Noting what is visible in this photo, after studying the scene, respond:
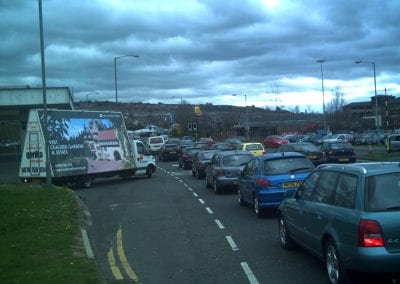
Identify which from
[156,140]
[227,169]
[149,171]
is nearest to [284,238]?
[227,169]

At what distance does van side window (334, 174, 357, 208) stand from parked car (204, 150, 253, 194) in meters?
12.6

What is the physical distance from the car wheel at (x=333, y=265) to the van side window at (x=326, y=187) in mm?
641

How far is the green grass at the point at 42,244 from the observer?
7.54 meters

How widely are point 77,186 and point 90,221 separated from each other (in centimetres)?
1258

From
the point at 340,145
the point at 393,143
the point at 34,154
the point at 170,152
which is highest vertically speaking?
the point at 34,154

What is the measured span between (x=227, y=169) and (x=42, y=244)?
1081 centimetres

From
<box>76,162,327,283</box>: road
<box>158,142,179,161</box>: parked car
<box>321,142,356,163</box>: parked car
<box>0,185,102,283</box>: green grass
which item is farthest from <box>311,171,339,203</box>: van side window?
<box>158,142,179,161</box>: parked car

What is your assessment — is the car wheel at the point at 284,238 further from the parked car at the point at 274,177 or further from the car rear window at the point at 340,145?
the car rear window at the point at 340,145

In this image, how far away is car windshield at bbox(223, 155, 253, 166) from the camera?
2031cm

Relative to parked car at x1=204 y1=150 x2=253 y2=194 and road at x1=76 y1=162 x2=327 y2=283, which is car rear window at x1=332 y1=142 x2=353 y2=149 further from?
road at x1=76 y1=162 x2=327 y2=283

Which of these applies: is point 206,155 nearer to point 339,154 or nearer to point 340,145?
point 339,154

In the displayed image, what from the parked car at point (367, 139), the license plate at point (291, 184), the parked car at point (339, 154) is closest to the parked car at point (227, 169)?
the license plate at point (291, 184)

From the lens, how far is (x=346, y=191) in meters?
6.88

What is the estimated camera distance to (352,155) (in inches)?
1291
